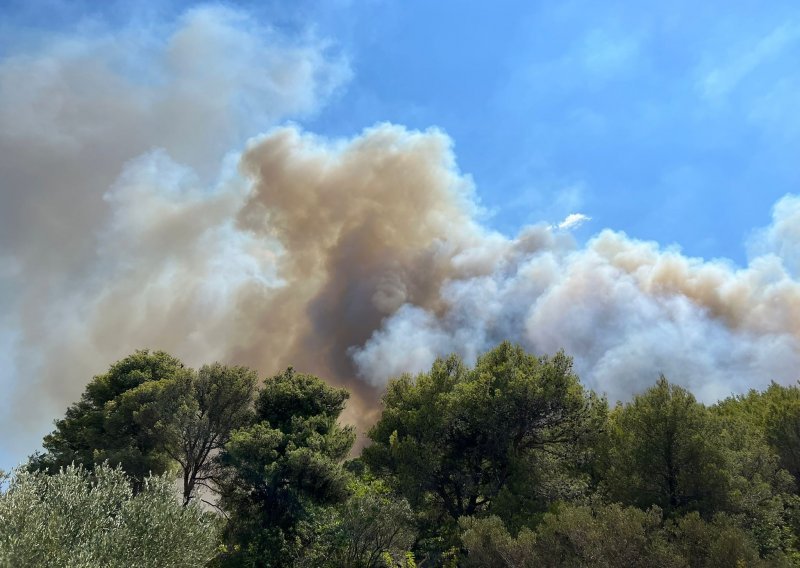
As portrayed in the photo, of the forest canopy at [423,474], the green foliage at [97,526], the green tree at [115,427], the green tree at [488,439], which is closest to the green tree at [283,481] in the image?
the forest canopy at [423,474]

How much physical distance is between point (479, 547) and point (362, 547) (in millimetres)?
8328

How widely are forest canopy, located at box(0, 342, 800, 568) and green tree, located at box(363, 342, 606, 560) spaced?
0.16 meters

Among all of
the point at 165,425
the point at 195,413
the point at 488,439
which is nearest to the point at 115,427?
the point at 165,425

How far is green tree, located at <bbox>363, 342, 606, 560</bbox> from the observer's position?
39.7 meters

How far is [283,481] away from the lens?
1511 inches

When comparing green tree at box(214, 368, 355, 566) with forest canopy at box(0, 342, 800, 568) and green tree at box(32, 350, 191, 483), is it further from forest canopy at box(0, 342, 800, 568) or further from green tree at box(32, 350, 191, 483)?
green tree at box(32, 350, 191, 483)

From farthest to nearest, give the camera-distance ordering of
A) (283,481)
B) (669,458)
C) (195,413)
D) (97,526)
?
(195,413) → (283,481) → (669,458) → (97,526)

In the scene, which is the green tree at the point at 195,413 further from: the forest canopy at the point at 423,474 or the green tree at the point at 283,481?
the green tree at the point at 283,481

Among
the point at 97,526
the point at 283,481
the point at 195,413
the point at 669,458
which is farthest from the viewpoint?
the point at 195,413

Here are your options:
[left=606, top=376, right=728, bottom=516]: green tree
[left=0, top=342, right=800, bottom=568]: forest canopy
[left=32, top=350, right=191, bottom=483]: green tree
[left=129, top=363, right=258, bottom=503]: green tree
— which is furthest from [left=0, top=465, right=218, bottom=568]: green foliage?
[left=606, top=376, right=728, bottom=516]: green tree

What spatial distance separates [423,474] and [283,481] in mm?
11138

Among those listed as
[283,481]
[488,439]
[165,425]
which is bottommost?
[283,481]

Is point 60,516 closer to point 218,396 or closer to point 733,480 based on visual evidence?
point 218,396

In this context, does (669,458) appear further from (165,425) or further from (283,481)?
(165,425)
